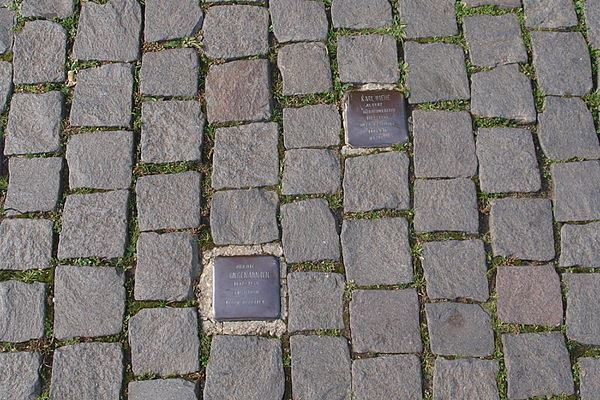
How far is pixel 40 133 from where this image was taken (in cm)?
368

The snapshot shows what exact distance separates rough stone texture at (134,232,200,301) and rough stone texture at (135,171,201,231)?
68mm

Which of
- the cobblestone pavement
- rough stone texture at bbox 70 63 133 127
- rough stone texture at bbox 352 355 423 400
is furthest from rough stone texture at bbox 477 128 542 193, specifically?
rough stone texture at bbox 70 63 133 127

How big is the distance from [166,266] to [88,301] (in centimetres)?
45

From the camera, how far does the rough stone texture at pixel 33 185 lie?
140 inches

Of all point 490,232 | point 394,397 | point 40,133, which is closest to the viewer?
point 394,397

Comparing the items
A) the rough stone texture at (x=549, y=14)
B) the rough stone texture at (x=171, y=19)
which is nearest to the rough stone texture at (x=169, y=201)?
the rough stone texture at (x=171, y=19)

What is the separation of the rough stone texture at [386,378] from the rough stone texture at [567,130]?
140 cm

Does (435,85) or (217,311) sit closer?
(217,311)

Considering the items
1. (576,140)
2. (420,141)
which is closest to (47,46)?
(420,141)

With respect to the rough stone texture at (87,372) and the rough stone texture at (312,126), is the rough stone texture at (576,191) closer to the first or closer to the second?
the rough stone texture at (312,126)

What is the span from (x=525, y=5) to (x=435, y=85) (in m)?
0.79

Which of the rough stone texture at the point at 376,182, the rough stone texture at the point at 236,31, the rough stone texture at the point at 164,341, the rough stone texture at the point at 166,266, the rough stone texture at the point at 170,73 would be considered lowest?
the rough stone texture at the point at 164,341

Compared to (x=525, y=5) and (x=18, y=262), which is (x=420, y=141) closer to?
(x=525, y=5)

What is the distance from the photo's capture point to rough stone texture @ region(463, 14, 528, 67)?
3.73 metres
